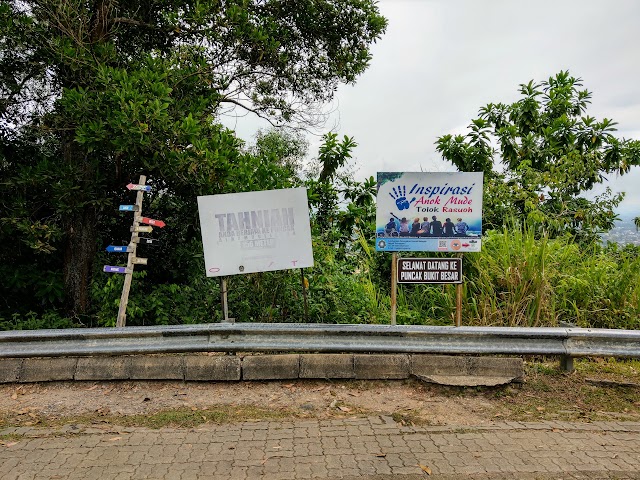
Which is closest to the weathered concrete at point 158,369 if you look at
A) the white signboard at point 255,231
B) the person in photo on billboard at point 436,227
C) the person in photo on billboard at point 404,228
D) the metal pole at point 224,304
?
the metal pole at point 224,304

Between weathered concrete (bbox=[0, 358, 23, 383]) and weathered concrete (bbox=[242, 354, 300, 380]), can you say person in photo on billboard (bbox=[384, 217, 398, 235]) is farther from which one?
weathered concrete (bbox=[0, 358, 23, 383])

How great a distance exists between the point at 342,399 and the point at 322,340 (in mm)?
596

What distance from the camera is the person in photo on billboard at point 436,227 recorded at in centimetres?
541

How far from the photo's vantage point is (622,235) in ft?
25.6

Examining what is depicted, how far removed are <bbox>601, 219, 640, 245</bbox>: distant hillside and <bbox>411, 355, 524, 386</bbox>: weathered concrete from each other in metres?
3.72

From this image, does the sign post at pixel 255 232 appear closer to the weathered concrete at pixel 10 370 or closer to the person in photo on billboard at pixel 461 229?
the person in photo on billboard at pixel 461 229

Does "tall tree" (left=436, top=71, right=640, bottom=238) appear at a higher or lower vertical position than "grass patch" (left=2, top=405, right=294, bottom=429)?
higher

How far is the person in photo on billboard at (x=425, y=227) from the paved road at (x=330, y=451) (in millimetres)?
1956

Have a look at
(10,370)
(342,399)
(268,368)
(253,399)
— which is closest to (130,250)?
(10,370)

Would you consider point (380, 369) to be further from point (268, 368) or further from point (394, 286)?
point (268, 368)

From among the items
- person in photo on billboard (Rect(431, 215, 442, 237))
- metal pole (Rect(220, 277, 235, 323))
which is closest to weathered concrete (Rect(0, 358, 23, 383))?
metal pole (Rect(220, 277, 235, 323))

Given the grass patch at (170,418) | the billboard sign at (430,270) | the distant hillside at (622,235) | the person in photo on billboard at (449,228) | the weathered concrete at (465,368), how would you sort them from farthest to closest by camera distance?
the distant hillside at (622,235)
the person in photo on billboard at (449,228)
the billboard sign at (430,270)
the weathered concrete at (465,368)
the grass patch at (170,418)

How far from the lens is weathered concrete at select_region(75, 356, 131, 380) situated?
4.96 m

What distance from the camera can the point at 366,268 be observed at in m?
7.00
